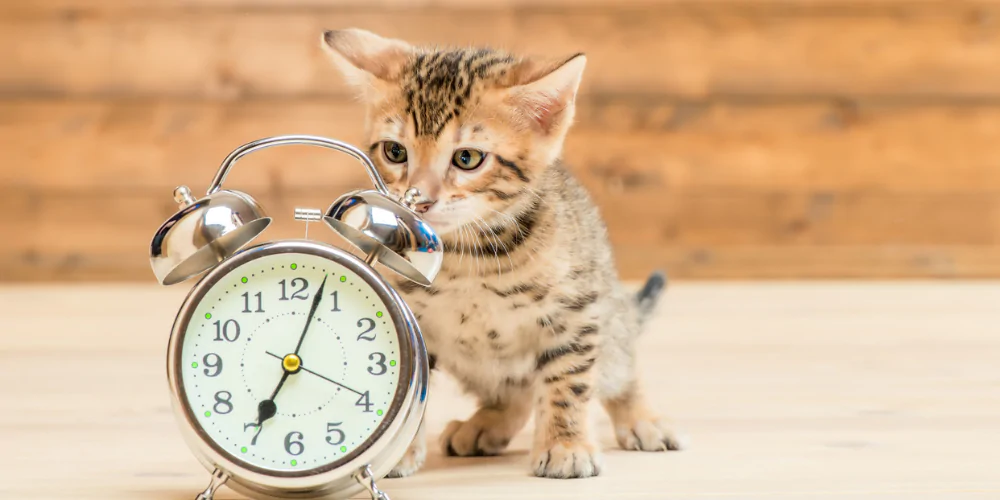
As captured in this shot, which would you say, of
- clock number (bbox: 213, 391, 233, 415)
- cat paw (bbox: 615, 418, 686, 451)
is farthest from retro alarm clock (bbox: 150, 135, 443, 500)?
cat paw (bbox: 615, 418, 686, 451)

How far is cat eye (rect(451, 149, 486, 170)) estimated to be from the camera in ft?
4.22

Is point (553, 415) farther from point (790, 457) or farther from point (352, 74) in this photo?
point (352, 74)

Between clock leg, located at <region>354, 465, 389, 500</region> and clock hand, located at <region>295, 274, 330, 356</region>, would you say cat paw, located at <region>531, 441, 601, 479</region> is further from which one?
clock hand, located at <region>295, 274, 330, 356</region>

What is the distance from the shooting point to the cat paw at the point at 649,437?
1498 mm

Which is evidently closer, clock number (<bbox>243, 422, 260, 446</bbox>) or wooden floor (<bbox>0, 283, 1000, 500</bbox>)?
clock number (<bbox>243, 422, 260, 446</bbox>)

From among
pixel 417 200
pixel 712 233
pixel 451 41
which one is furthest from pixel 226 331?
pixel 712 233

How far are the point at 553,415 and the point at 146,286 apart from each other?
2.38 meters

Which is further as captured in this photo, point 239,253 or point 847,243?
point 847,243

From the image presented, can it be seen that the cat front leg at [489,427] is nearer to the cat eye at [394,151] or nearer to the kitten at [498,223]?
the kitten at [498,223]

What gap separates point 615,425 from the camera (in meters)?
1.57

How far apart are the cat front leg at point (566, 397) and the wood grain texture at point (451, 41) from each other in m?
2.25

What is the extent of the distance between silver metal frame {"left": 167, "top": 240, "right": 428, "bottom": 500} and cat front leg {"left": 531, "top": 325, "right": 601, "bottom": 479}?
0.27 metres

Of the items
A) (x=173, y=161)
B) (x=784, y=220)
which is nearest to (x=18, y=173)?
(x=173, y=161)

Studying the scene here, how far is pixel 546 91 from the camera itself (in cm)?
133
